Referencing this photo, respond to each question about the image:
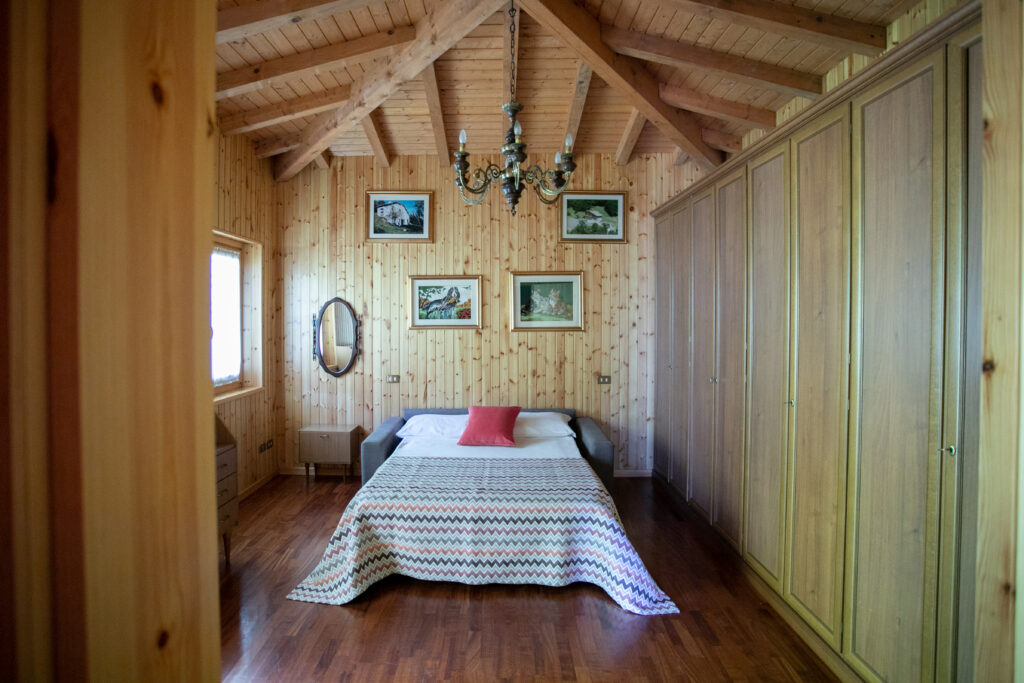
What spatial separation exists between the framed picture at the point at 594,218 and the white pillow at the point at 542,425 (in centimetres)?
174

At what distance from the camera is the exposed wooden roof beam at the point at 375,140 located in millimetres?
4047

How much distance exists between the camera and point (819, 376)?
7.31 ft

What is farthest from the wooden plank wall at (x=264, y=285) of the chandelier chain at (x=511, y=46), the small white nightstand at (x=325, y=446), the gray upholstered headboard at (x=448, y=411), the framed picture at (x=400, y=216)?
the chandelier chain at (x=511, y=46)

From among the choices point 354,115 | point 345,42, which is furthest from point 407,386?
point 345,42

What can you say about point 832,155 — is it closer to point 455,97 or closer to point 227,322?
point 455,97

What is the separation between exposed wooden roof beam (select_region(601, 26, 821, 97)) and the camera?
2.79 metres

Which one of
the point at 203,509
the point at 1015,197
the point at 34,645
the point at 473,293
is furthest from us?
the point at 473,293

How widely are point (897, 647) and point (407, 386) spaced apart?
12.9 ft

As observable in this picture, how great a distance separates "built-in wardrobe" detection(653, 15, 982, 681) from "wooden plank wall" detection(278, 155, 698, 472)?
1.58 meters

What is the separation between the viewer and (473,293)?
4.73 metres

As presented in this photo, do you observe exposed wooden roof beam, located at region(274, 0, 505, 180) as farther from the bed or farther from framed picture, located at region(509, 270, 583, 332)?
the bed

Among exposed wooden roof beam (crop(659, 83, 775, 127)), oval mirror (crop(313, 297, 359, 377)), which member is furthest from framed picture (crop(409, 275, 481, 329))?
exposed wooden roof beam (crop(659, 83, 775, 127))

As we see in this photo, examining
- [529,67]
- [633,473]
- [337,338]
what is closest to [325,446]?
[337,338]

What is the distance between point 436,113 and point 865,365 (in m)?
3.49
